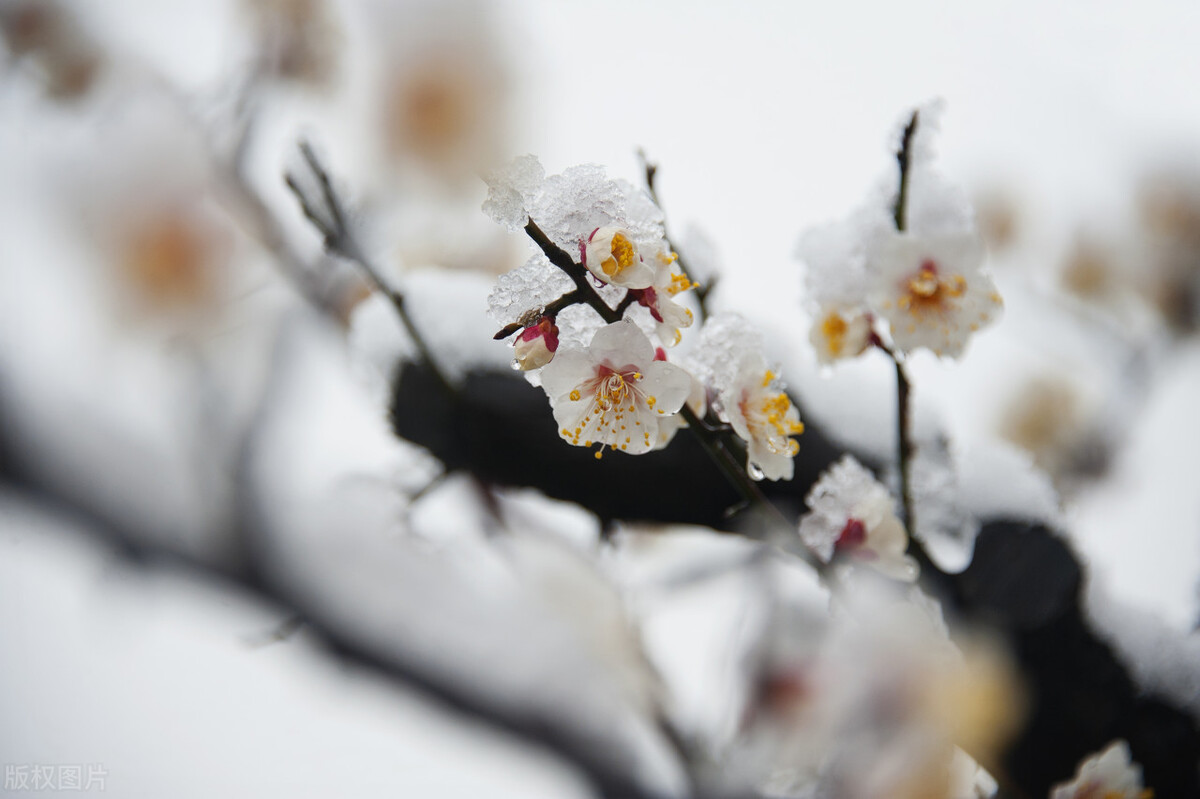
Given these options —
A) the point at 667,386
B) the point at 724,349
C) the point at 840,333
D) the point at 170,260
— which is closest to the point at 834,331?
the point at 840,333

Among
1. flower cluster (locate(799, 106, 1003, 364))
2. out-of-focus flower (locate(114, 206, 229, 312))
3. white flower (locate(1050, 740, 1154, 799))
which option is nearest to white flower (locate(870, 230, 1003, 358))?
flower cluster (locate(799, 106, 1003, 364))

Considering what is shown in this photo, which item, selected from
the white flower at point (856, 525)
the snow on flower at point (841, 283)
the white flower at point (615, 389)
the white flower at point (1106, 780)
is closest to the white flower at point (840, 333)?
the snow on flower at point (841, 283)

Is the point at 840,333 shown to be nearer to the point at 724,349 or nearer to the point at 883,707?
the point at 724,349

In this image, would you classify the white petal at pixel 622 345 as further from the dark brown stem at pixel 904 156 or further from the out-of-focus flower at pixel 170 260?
the out-of-focus flower at pixel 170 260

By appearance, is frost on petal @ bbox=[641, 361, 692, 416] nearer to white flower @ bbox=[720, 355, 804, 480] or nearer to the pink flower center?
white flower @ bbox=[720, 355, 804, 480]

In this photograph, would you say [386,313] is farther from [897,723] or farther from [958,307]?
[897,723]

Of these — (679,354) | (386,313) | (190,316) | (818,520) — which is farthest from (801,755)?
(190,316)
